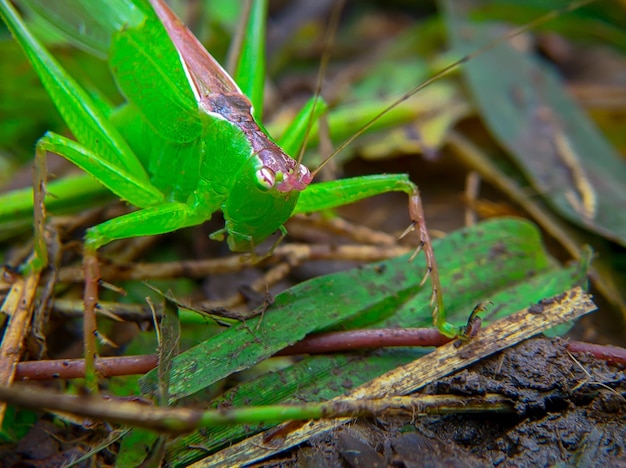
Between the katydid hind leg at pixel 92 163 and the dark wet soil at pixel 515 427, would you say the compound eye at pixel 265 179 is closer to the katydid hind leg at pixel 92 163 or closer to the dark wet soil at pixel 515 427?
the katydid hind leg at pixel 92 163

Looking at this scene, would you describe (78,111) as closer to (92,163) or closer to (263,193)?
(92,163)

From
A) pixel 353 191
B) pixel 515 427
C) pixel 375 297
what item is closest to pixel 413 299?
pixel 375 297

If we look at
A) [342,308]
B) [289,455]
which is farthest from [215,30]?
[289,455]

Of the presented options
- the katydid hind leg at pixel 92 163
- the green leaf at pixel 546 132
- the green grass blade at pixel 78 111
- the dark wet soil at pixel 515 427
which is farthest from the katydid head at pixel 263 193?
the green leaf at pixel 546 132

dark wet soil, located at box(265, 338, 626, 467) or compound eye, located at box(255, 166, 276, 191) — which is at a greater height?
compound eye, located at box(255, 166, 276, 191)

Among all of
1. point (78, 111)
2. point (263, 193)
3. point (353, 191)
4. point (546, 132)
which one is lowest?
point (546, 132)

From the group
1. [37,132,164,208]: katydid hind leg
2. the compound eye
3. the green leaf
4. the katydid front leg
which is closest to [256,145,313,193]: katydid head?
the compound eye

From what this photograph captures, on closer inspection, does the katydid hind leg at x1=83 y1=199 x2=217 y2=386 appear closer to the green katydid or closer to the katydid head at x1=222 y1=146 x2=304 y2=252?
the green katydid
